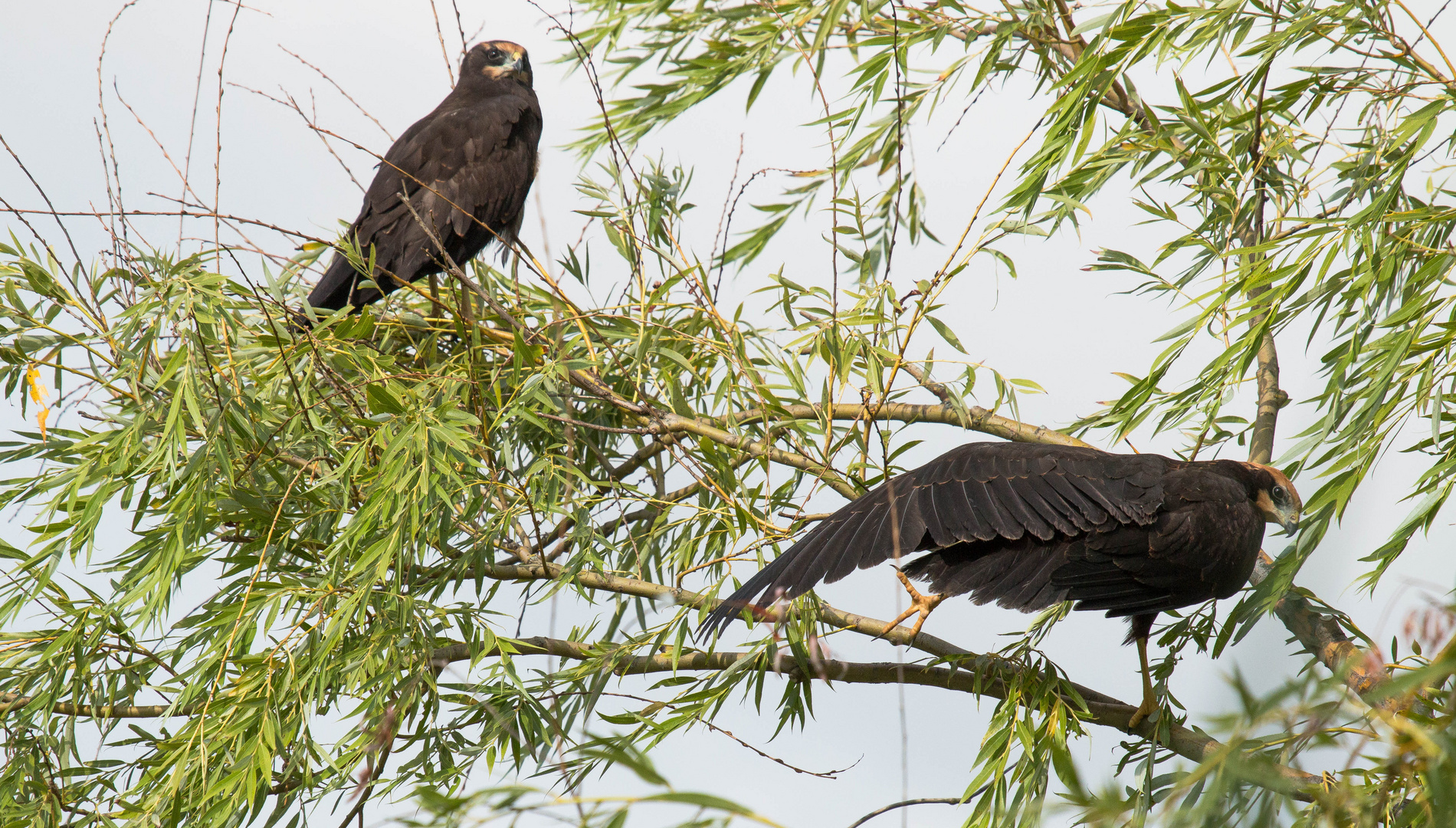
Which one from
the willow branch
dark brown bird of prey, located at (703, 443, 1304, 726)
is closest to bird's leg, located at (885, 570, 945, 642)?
dark brown bird of prey, located at (703, 443, 1304, 726)

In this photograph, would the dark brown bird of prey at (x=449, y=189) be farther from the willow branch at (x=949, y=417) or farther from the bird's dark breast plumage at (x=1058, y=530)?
the bird's dark breast plumage at (x=1058, y=530)

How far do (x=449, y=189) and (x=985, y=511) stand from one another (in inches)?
82.1

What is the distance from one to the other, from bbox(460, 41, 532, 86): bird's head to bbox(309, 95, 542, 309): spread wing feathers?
32 cm

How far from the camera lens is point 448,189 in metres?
3.36

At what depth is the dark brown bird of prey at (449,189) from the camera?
3.07m

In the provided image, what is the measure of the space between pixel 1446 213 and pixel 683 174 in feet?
5.23

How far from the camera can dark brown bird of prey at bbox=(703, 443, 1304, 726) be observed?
6.49ft

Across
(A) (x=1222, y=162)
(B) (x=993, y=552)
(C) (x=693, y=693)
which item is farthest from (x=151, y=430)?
(A) (x=1222, y=162)

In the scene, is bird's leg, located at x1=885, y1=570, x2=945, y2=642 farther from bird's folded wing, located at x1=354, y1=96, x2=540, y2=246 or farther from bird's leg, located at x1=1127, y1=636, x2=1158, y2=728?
bird's folded wing, located at x1=354, y1=96, x2=540, y2=246

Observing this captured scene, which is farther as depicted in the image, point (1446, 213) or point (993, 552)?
point (993, 552)

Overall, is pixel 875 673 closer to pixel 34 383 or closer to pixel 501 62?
pixel 34 383

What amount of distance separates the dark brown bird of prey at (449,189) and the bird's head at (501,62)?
153 millimetres

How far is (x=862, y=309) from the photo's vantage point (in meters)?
2.36

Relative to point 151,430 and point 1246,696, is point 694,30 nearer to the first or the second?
point 151,430
